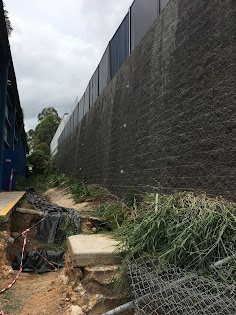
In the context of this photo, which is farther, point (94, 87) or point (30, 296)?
point (94, 87)

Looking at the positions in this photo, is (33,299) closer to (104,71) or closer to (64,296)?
(64,296)

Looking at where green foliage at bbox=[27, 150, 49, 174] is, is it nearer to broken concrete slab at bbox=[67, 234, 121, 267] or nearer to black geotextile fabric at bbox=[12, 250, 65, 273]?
black geotextile fabric at bbox=[12, 250, 65, 273]

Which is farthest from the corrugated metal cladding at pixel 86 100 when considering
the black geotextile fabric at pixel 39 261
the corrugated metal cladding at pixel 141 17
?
the black geotextile fabric at pixel 39 261

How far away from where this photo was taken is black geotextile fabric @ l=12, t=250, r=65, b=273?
4.69 m

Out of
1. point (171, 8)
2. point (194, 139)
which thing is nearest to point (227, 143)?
point (194, 139)

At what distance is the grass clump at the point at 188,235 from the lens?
253 centimetres

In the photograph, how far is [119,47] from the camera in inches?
363

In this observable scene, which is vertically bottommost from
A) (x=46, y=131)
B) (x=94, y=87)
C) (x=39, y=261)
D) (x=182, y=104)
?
(x=39, y=261)

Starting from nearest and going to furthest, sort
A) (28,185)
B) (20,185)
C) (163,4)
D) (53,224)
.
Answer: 1. (163,4)
2. (53,224)
3. (20,185)
4. (28,185)

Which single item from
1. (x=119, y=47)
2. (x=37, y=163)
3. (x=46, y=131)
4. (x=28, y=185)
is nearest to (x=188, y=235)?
(x=119, y=47)

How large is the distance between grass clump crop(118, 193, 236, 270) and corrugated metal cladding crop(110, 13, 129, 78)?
248 inches

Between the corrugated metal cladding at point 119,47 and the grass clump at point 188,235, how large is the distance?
20.7 feet

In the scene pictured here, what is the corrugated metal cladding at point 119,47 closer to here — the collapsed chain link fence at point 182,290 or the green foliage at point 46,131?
the collapsed chain link fence at point 182,290

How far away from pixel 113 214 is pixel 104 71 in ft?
23.6
